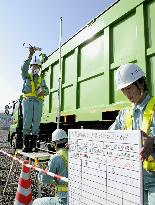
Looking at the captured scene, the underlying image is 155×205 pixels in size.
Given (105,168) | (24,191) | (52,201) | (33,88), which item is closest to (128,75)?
(105,168)

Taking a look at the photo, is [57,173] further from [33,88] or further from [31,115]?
[33,88]

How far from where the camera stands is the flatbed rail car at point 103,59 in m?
4.44

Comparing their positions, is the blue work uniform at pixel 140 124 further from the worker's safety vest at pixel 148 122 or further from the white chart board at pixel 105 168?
the white chart board at pixel 105 168

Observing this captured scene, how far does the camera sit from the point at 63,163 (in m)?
3.40

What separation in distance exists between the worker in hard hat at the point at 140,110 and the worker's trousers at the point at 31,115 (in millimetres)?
3696

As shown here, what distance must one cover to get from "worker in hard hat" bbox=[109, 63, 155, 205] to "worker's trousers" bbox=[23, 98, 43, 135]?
12.1 feet

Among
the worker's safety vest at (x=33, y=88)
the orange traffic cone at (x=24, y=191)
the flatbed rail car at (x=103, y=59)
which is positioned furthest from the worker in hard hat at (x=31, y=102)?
the orange traffic cone at (x=24, y=191)

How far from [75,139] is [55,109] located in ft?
20.0

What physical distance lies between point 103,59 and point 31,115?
1.64 m

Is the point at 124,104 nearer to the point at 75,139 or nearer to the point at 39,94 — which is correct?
the point at 39,94

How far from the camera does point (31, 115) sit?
5938 mm

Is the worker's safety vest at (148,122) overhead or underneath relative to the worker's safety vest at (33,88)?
underneath

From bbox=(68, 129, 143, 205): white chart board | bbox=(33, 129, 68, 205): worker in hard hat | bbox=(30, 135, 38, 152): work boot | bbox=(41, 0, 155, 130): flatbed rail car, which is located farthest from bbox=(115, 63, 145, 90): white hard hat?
bbox=(30, 135, 38, 152): work boot

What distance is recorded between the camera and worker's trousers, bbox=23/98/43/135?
592 cm
